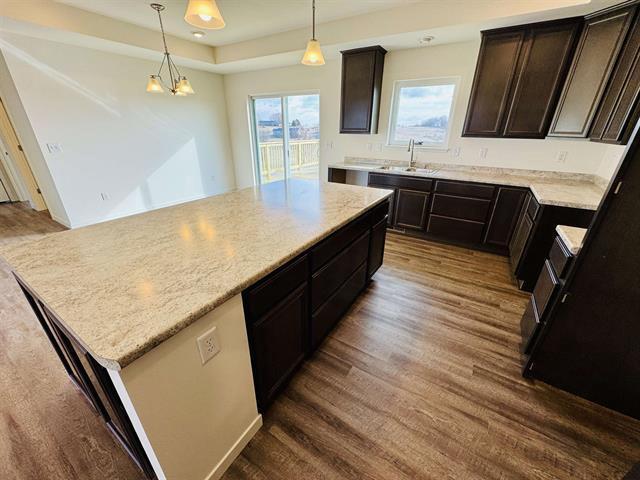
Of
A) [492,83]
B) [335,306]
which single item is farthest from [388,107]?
[335,306]

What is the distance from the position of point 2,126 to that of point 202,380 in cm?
596

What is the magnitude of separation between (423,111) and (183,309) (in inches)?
156

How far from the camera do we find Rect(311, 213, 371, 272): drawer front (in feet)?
4.86

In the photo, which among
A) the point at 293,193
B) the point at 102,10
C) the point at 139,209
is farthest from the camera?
the point at 139,209

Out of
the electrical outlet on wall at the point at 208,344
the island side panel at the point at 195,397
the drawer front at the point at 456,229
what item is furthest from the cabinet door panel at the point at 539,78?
the electrical outlet on wall at the point at 208,344

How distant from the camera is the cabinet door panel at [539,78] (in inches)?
97.0

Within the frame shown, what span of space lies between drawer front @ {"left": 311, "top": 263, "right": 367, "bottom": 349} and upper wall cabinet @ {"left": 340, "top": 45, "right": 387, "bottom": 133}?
95.1 inches

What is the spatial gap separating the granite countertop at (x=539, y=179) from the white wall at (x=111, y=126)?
117 inches

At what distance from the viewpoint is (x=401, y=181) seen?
3.54 m

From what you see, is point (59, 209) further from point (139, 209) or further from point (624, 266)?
point (624, 266)

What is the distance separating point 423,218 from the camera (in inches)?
138

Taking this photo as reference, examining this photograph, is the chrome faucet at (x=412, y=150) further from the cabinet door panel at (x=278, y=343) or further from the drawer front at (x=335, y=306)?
the cabinet door panel at (x=278, y=343)

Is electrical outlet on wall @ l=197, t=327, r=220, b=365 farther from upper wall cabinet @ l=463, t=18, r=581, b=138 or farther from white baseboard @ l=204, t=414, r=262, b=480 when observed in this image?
upper wall cabinet @ l=463, t=18, r=581, b=138

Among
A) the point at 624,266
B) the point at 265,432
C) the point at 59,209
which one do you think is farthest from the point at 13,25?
the point at 624,266
